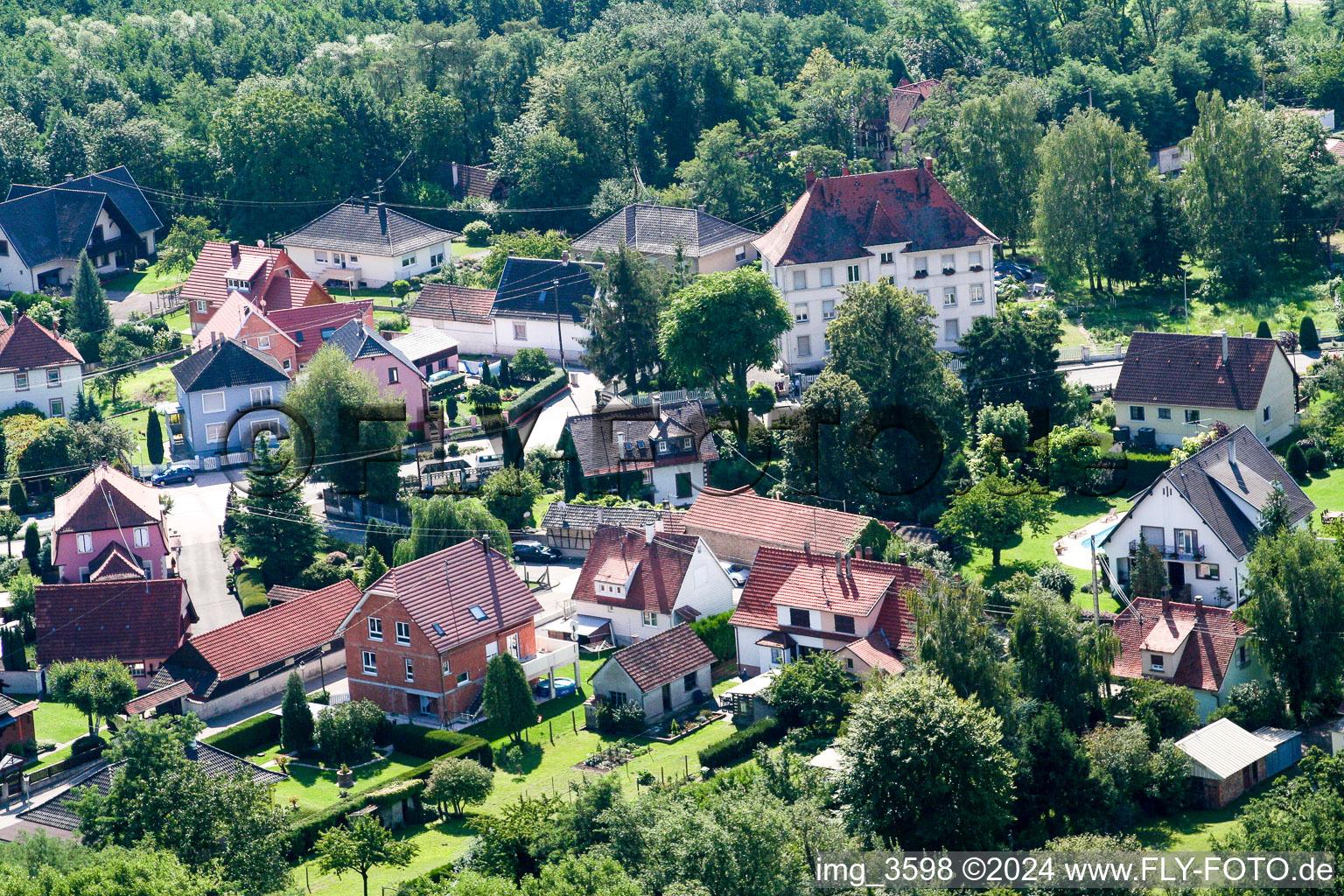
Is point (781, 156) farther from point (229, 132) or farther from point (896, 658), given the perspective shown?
point (896, 658)

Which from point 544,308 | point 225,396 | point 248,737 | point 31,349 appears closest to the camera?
point 248,737

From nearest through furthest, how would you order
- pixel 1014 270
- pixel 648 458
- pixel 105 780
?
pixel 105 780
pixel 648 458
pixel 1014 270

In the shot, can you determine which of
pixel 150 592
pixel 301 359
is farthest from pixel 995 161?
pixel 150 592

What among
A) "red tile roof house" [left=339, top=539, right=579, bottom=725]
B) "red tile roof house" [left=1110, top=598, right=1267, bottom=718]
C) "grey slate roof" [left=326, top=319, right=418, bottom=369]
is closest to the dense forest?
"grey slate roof" [left=326, top=319, right=418, bottom=369]

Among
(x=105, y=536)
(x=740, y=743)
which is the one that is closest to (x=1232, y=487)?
(x=740, y=743)

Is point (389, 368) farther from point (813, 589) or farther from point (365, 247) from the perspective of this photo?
point (813, 589)

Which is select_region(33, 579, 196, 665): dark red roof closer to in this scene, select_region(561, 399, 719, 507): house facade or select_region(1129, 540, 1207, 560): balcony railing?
select_region(561, 399, 719, 507): house facade
